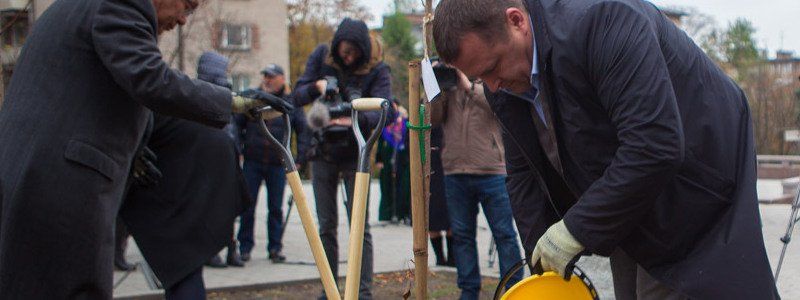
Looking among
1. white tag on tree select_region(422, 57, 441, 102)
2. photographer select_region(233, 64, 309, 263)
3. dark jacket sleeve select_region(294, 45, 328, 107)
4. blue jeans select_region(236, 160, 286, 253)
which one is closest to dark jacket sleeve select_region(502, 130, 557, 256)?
white tag on tree select_region(422, 57, 441, 102)

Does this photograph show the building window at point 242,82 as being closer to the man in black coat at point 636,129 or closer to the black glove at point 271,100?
the black glove at point 271,100

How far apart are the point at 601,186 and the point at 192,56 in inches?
908

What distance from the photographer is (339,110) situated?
6.04m

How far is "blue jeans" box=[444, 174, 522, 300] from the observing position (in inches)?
241

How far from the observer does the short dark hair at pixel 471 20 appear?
2549mm

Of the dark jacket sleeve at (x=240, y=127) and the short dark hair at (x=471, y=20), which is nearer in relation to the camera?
the short dark hair at (x=471, y=20)

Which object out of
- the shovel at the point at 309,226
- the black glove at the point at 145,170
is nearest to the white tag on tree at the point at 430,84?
the shovel at the point at 309,226

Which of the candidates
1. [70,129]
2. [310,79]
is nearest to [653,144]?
[70,129]

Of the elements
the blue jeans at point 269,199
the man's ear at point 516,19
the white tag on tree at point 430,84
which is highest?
the man's ear at point 516,19

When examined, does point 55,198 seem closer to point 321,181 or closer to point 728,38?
point 321,181

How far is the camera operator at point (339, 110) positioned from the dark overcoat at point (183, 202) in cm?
126

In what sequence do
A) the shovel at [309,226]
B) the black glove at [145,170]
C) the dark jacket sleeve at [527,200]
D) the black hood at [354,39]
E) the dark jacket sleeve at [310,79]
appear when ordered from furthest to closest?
1. the dark jacket sleeve at [310,79]
2. the black hood at [354,39]
3. the black glove at [145,170]
4. the shovel at [309,226]
5. the dark jacket sleeve at [527,200]

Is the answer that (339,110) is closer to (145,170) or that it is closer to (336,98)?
(336,98)

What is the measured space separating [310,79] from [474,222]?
1377 millimetres
